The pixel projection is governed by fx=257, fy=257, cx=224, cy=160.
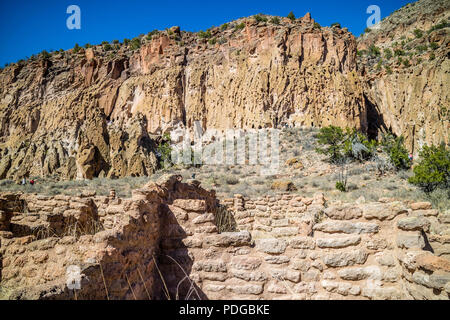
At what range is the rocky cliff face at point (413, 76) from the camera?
26.2m

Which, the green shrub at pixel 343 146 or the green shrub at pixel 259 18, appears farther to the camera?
the green shrub at pixel 259 18

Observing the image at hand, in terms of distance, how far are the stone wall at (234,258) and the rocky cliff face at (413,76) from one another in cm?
2734

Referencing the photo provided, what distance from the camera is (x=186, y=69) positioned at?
Answer: 36500 millimetres

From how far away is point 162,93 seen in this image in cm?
3559

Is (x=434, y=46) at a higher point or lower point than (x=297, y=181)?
higher

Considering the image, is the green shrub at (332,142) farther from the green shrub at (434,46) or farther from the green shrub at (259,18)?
the green shrub at (259,18)

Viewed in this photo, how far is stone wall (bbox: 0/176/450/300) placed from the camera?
122 inches

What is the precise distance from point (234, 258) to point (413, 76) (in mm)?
35351

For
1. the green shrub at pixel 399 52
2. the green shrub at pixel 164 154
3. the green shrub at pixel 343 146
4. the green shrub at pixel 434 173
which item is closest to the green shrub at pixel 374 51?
the green shrub at pixel 399 52

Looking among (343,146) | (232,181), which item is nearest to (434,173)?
(343,146)

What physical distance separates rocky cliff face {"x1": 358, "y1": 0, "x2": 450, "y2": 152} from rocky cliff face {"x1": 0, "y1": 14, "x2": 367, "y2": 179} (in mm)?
4521

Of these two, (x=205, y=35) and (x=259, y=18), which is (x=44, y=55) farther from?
(x=259, y=18)
